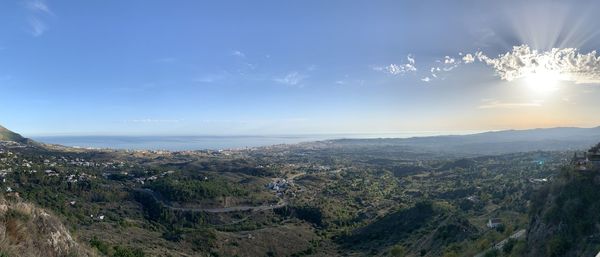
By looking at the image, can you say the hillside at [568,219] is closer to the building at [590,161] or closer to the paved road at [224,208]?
the building at [590,161]

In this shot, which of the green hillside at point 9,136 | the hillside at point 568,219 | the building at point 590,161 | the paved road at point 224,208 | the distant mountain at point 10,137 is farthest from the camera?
the green hillside at point 9,136

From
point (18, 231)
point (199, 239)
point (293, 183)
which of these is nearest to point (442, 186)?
point (293, 183)

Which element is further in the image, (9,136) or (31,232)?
(9,136)

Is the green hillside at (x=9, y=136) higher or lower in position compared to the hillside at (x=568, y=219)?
higher

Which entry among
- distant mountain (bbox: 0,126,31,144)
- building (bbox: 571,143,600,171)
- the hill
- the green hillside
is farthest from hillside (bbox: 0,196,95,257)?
the green hillside

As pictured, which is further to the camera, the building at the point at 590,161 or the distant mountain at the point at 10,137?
the distant mountain at the point at 10,137

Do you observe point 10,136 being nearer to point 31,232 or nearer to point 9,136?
point 9,136

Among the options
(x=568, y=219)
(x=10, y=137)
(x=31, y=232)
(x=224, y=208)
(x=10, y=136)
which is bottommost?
(x=224, y=208)

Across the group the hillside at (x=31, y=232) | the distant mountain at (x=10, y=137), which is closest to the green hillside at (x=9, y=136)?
the distant mountain at (x=10, y=137)

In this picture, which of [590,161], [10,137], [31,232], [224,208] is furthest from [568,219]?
[10,137]

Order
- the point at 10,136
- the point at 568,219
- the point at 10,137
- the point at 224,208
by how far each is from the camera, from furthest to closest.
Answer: the point at 10,136, the point at 10,137, the point at 224,208, the point at 568,219

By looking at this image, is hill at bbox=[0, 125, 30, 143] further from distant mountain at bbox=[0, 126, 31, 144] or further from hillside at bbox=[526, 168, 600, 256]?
hillside at bbox=[526, 168, 600, 256]
